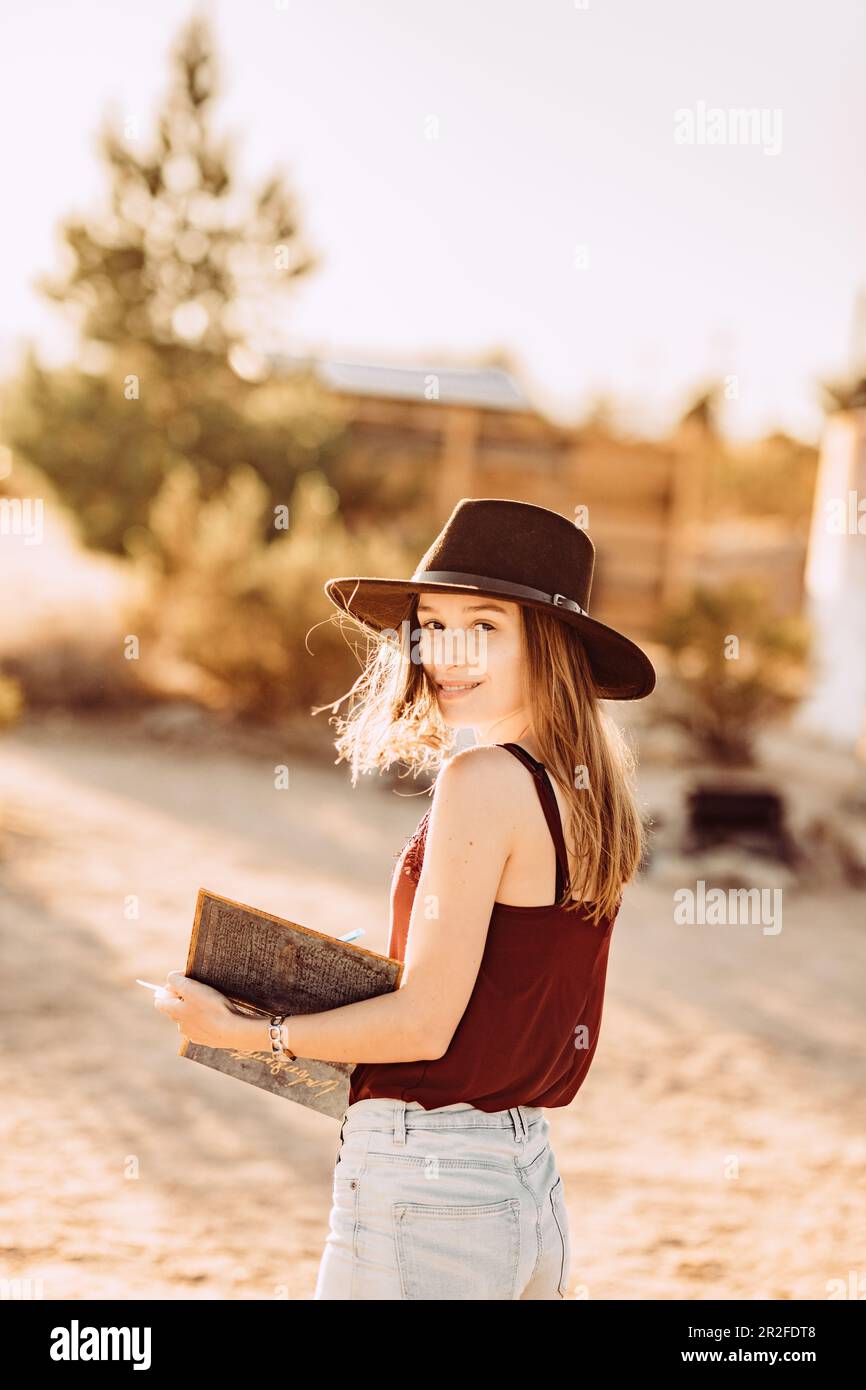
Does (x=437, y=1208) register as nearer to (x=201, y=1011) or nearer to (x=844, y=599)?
(x=201, y=1011)

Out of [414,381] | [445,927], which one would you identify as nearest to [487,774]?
[445,927]

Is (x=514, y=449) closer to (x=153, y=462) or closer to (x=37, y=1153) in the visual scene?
(x=153, y=462)

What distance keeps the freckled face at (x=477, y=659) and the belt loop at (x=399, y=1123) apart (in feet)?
1.84

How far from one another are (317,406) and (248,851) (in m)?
11.1

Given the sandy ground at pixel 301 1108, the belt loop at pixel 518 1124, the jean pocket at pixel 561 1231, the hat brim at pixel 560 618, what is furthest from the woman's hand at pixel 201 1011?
the sandy ground at pixel 301 1108

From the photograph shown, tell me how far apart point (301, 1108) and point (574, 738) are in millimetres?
3463

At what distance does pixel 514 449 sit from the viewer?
19.2 m

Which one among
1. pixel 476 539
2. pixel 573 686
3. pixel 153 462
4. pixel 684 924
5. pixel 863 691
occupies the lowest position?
pixel 684 924

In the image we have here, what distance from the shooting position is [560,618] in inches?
69.7

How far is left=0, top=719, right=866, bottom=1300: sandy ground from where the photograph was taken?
11.8 feet

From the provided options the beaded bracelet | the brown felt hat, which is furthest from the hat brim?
the beaded bracelet

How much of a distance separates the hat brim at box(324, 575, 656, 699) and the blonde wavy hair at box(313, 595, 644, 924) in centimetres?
3
